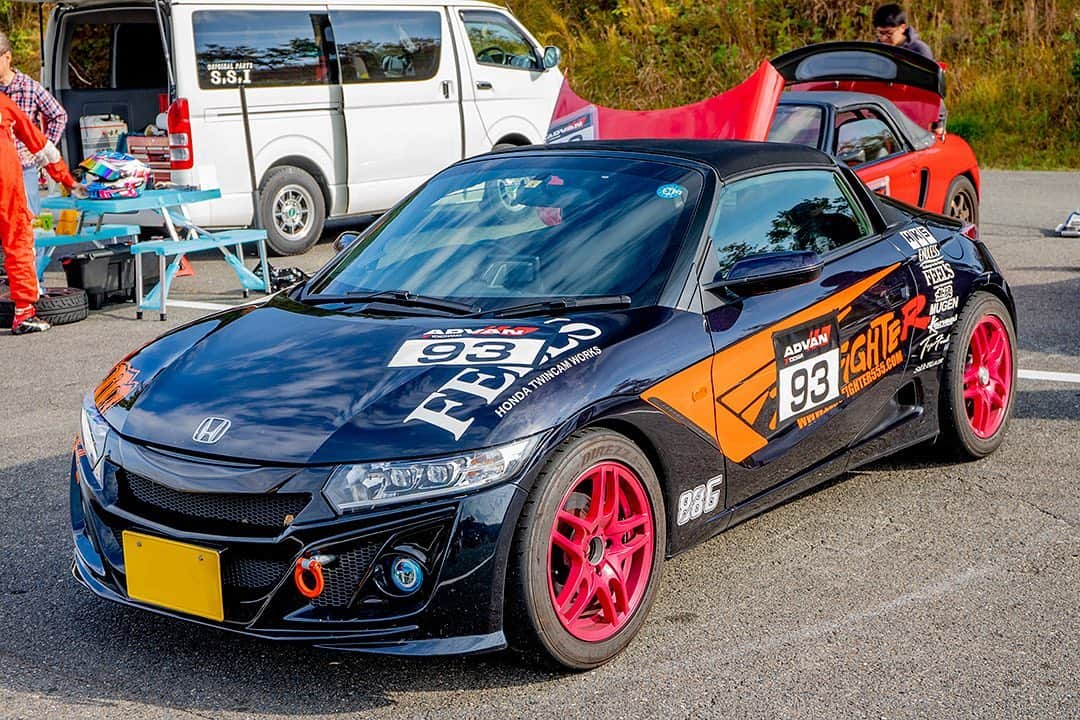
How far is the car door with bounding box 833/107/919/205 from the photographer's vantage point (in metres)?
8.93

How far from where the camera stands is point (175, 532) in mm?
3559

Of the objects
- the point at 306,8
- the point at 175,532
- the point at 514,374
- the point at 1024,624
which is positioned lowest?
the point at 1024,624

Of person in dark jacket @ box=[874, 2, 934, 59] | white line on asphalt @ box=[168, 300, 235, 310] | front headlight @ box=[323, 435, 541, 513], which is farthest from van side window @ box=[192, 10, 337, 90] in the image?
front headlight @ box=[323, 435, 541, 513]

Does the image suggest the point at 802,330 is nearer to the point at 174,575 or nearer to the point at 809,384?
the point at 809,384

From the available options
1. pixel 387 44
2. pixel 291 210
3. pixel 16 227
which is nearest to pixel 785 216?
pixel 16 227

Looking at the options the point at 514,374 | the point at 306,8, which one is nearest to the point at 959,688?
the point at 514,374

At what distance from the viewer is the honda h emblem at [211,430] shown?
363cm

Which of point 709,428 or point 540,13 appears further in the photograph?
point 540,13

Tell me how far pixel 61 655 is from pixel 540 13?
71.6ft

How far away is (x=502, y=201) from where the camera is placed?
484cm

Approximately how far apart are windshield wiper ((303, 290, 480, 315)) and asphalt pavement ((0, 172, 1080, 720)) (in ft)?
3.66

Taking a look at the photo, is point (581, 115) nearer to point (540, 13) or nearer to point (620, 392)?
point (620, 392)

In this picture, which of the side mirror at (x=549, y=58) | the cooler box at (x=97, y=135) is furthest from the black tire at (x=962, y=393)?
the cooler box at (x=97, y=135)

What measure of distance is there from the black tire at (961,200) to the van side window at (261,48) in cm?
555
